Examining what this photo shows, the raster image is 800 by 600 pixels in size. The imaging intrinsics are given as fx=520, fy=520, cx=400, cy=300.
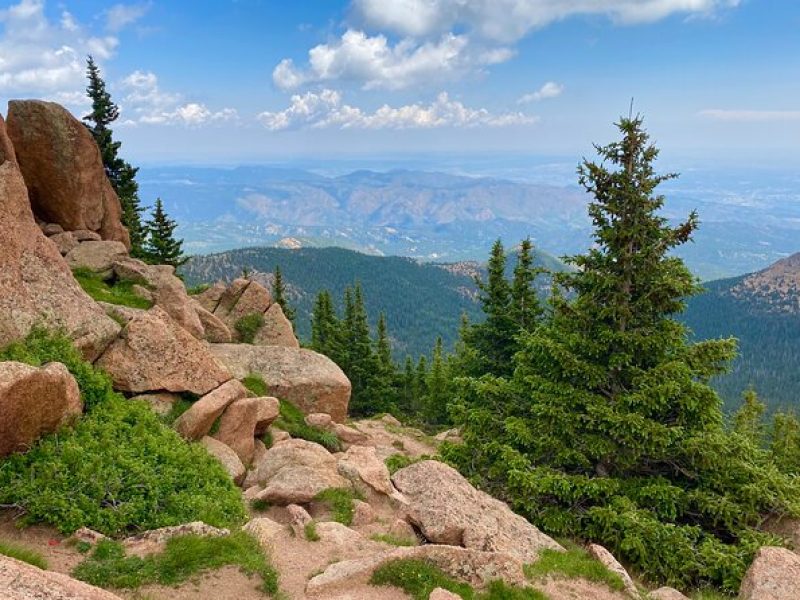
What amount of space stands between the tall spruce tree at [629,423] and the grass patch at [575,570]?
2734 millimetres

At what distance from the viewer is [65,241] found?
28.2 m

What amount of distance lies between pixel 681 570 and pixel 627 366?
20.8 ft

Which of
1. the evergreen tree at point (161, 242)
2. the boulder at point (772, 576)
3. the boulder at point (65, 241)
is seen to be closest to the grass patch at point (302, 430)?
the boulder at point (65, 241)

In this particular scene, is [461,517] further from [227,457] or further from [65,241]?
[65,241]

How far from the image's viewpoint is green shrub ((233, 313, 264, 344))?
33750mm

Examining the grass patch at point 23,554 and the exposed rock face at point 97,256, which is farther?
the exposed rock face at point 97,256

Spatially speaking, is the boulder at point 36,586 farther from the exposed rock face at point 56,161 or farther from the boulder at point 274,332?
the exposed rock face at point 56,161

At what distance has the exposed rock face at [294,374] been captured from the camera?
2697 cm

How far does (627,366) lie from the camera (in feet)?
59.3

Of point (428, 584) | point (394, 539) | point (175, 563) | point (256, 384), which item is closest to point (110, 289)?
point (256, 384)

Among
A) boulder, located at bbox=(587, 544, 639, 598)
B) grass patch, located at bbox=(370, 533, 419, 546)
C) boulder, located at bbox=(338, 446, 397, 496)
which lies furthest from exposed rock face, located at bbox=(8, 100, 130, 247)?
boulder, located at bbox=(587, 544, 639, 598)

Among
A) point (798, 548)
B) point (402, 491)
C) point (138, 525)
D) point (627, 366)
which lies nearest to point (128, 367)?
point (138, 525)

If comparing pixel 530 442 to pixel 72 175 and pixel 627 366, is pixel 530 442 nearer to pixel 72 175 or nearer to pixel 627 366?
pixel 627 366

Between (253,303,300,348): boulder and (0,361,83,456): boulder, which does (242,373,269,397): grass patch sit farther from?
(0,361,83,456): boulder
